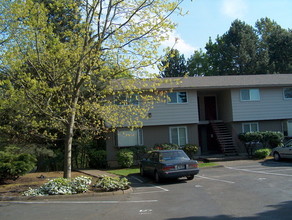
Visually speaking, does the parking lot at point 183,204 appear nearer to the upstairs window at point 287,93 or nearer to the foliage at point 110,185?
the foliage at point 110,185

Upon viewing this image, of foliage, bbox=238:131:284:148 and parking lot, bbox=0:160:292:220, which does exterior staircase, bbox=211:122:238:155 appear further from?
parking lot, bbox=0:160:292:220

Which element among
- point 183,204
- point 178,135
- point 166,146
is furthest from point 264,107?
point 183,204

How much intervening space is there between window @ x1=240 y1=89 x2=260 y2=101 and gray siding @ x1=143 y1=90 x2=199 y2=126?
4051 millimetres

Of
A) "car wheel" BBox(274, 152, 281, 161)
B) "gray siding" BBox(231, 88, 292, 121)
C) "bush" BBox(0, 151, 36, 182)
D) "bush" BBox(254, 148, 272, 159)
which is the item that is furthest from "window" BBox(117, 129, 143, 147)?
"car wheel" BBox(274, 152, 281, 161)

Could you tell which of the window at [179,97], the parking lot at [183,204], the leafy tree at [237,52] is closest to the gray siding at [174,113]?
the window at [179,97]

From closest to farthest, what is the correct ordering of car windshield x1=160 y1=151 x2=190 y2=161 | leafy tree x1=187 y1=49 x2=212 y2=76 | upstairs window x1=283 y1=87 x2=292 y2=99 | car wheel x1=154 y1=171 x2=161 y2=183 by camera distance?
1. car wheel x1=154 y1=171 x2=161 y2=183
2. car windshield x1=160 y1=151 x2=190 y2=161
3. upstairs window x1=283 y1=87 x2=292 y2=99
4. leafy tree x1=187 y1=49 x2=212 y2=76

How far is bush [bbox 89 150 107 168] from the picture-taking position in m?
21.2

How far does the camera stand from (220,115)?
2602cm

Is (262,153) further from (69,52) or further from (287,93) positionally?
(69,52)

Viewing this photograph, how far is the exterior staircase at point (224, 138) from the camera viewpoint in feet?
75.6

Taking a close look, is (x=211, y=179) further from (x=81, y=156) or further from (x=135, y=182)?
(x=81, y=156)

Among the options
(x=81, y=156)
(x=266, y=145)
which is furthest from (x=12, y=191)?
(x=266, y=145)

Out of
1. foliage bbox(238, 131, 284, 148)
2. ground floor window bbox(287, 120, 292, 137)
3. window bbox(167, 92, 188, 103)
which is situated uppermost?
window bbox(167, 92, 188, 103)

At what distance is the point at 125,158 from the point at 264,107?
12.1 metres
